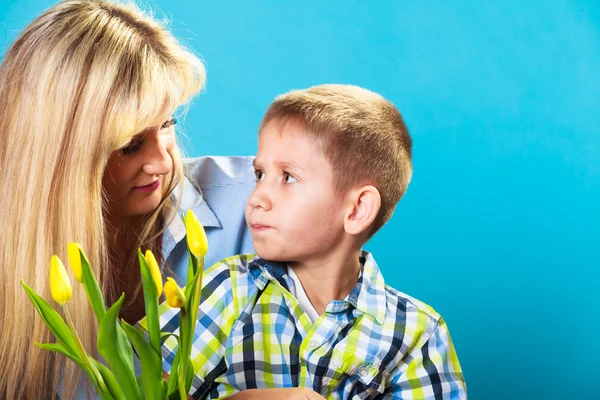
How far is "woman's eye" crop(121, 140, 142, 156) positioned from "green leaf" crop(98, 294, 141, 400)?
621mm

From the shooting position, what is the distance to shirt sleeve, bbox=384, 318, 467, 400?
1389 millimetres

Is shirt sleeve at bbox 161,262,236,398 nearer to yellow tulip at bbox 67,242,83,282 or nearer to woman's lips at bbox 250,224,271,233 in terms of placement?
woman's lips at bbox 250,224,271,233

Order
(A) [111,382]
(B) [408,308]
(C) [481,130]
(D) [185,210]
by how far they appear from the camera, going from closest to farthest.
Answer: (A) [111,382], (B) [408,308], (D) [185,210], (C) [481,130]

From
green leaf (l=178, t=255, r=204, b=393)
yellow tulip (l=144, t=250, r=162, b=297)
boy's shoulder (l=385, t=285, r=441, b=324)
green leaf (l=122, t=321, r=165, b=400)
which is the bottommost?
green leaf (l=122, t=321, r=165, b=400)

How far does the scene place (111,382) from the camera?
3.29ft

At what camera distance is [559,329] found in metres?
2.56

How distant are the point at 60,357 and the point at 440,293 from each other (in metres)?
1.42

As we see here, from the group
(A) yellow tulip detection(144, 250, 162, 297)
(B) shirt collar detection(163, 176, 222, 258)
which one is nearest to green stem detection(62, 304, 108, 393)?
(A) yellow tulip detection(144, 250, 162, 297)

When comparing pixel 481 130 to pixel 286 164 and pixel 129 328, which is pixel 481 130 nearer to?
pixel 286 164

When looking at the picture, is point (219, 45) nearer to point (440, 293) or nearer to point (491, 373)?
point (440, 293)

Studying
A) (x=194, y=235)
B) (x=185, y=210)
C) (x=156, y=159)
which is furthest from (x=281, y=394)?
(x=185, y=210)

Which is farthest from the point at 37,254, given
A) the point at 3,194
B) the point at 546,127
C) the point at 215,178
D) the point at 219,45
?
the point at 546,127

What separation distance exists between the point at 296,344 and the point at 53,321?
517 millimetres

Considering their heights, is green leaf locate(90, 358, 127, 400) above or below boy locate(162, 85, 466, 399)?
below
